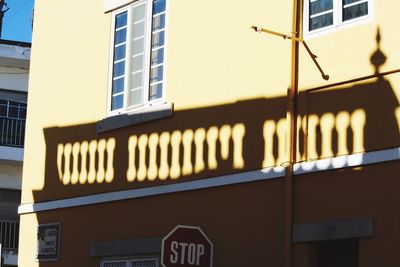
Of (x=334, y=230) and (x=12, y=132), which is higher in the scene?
(x=12, y=132)

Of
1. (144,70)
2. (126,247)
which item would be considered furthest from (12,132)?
(126,247)

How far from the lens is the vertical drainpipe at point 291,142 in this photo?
11.0 m

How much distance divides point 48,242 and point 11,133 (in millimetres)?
13167

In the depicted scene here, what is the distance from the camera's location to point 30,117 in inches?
624

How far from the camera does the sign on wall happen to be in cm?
1465

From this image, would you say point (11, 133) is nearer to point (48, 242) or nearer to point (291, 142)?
point (48, 242)

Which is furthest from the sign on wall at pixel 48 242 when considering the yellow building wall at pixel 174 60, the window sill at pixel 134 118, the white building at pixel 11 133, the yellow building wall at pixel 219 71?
the white building at pixel 11 133

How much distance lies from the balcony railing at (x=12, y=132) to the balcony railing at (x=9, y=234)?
2.37 meters

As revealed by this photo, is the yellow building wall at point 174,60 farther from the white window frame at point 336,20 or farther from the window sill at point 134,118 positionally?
the white window frame at point 336,20

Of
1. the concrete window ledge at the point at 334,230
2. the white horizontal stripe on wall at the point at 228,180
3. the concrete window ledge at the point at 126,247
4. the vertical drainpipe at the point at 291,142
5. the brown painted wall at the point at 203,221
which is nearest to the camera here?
the concrete window ledge at the point at 334,230

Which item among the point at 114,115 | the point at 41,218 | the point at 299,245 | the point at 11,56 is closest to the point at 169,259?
the point at 299,245

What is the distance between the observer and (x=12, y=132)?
27.5m

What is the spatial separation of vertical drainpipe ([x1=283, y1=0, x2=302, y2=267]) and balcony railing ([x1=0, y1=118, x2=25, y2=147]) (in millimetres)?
17030

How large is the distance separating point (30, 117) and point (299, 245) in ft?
21.7
